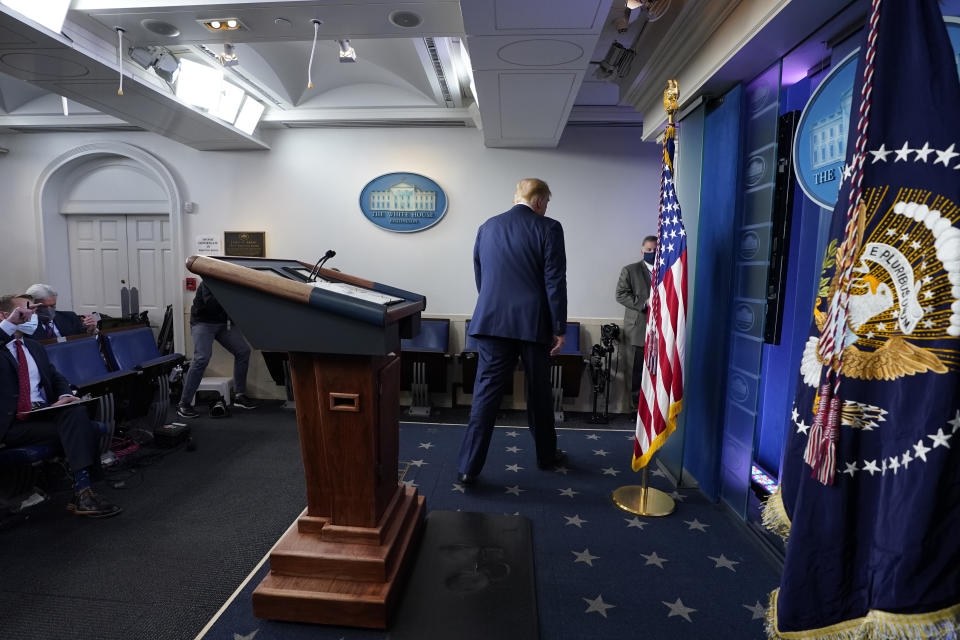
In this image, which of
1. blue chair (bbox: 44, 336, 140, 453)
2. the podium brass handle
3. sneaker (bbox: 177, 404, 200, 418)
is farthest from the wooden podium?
sneaker (bbox: 177, 404, 200, 418)

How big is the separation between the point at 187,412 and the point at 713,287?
4350 millimetres

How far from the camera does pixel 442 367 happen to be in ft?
14.8

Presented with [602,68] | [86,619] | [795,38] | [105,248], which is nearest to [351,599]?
[86,619]

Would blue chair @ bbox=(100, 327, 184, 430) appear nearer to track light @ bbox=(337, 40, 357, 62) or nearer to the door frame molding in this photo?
the door frame molding

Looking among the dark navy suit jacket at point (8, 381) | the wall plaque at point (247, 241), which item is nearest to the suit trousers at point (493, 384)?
the dark navy suit jacket at point (8, 381)

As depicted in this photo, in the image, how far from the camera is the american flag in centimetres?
239

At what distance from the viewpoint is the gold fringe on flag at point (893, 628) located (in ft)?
3.57

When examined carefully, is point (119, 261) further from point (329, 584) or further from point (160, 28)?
point (329, 584)

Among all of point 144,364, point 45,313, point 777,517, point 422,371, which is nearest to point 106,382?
point 144,364

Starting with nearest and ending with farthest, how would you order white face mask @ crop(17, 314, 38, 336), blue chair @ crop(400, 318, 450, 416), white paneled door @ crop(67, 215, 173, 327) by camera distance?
white face mask @ crop(17, 314, 38, 336) < blue chair @ crop(400, 318, 450, 416) < white paneled door @ crop(67, 215, 173, 327)

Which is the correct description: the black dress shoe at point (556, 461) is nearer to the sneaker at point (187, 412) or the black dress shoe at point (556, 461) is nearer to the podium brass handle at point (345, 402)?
the podium brass handle at point (345, 402)

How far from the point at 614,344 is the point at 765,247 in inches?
98.0

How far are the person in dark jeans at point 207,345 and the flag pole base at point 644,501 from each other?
11.1 feet

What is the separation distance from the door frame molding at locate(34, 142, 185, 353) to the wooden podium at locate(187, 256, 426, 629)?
417 centimetres
